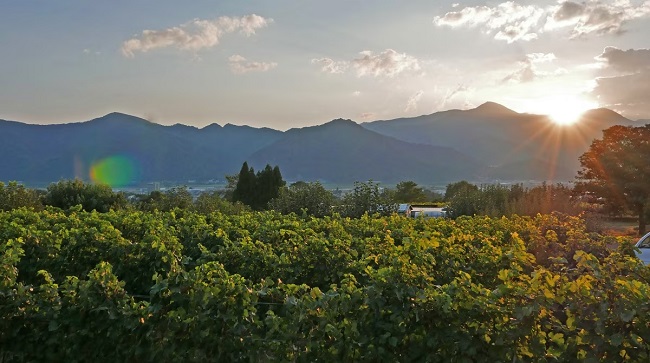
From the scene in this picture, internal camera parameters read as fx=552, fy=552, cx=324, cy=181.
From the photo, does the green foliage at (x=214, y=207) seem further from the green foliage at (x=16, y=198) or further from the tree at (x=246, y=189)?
the tree at (x=246, y=189)

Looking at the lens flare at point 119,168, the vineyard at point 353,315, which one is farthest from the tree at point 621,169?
the lens flare at point 119,168

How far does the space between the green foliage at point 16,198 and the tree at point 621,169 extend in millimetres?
23657

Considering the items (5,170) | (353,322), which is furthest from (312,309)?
(5,170)

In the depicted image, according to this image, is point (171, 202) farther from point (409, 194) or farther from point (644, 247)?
point (409, 194)

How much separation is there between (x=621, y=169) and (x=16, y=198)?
85.0 feet

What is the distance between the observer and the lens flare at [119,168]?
17139 centimetres

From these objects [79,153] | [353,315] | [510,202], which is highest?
[79,153]

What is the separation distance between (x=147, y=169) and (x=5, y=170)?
40.5m

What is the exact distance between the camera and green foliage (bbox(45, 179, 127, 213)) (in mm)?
18156

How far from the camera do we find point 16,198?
16.6 m

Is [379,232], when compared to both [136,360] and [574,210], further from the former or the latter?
[574,210]

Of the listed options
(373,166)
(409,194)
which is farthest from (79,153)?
(409,194)

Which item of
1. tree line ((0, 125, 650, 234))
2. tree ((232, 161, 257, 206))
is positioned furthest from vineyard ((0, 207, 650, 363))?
tree ((232, 161, 257, 206))

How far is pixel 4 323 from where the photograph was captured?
4.66 m
